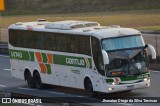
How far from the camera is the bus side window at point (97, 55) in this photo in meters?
22.5

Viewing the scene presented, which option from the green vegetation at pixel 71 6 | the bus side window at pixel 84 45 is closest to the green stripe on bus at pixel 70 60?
the bus side window at pixel 84 45

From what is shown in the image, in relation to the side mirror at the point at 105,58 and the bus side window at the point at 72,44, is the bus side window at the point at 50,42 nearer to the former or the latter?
the bus side window at the point at 72,44

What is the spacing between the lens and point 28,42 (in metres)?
28.0

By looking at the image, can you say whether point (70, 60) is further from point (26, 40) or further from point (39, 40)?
point (26, 40)

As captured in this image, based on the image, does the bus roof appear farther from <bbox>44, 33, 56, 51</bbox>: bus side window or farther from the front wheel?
the front wheel

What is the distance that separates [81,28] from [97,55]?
2292 millimetres

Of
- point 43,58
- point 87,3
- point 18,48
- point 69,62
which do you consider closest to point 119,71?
point 69,62

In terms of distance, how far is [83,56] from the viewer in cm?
2377

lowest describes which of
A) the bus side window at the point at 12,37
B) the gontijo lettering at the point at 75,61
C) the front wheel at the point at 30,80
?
the front wheel at the point at 30,80

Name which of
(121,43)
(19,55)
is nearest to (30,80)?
(19,55)

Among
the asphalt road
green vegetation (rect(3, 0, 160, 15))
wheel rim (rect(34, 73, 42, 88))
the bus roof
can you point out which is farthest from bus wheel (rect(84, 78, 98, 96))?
green vegetation (rect(3, 0, 160, 15))

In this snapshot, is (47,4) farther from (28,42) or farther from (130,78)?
(130,78)

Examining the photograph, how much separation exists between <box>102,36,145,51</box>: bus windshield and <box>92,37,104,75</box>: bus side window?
0.28m

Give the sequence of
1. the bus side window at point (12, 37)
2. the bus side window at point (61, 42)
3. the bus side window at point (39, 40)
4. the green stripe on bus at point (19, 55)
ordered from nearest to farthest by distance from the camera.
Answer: the bus side window at point (61, 42)
the bus side window at point (39, 40)
the green stripe on bus at point (19, 55)
the bus side window at point (12, 37)
